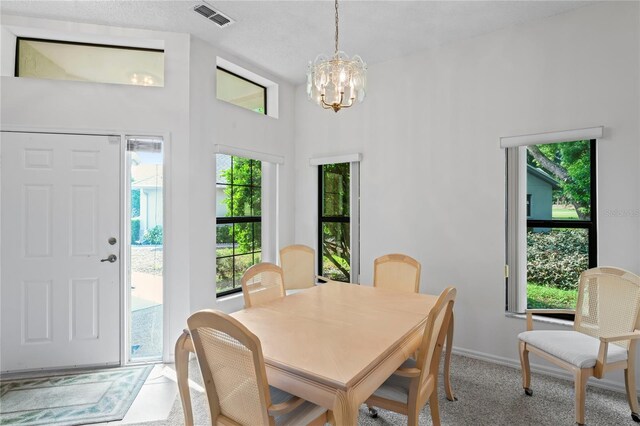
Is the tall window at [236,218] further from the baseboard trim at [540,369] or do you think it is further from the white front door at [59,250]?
the baseboard trim at [540,369]

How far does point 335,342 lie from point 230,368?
1.69 ft

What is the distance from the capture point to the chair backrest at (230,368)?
3.76 feet

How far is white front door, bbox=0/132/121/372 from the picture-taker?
103 inches

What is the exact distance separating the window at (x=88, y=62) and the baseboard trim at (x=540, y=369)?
3.91 m

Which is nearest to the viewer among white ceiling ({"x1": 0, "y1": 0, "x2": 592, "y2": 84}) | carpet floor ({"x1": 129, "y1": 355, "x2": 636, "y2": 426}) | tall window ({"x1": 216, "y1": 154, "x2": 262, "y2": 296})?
carpet floor ({"x1": 129, "y1": 355, "x2": 636, "y2": 426})

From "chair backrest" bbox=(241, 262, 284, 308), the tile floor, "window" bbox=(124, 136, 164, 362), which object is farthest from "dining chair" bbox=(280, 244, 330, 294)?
the tile floor

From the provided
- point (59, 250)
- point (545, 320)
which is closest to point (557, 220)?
point (545, 320)

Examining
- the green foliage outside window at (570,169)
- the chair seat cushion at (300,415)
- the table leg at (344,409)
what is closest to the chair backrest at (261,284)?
the chair seat cushion at (300,415)

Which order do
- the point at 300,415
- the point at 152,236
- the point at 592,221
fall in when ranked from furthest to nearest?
1. the point at 152,236
2. the point at 592,221
3. the point at 300,415

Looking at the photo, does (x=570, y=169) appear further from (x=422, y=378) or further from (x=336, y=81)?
(x=422, y=378)

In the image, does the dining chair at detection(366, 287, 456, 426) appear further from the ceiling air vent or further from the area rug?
the ceiling air vent

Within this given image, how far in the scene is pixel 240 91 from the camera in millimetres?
3711

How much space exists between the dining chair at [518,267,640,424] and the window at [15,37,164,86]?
387cm

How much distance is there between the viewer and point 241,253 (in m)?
3.73
